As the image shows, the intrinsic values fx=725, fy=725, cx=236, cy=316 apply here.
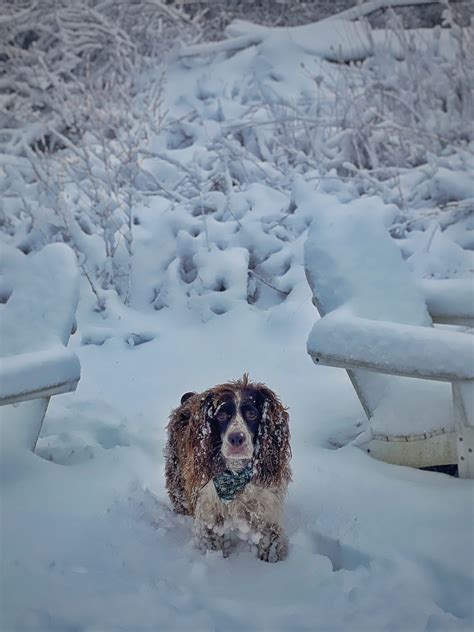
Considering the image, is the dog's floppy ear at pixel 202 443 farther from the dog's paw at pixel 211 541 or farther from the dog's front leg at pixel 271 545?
the dog's front leg at pixel 271 545

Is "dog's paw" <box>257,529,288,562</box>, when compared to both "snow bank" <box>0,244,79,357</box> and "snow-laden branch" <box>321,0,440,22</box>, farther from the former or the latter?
"snow-laden branch" <box>321,0,440,22</box>

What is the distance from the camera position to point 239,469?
7.04 ft

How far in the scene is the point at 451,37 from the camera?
6012mm

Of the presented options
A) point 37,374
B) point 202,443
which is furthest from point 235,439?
point 37,374

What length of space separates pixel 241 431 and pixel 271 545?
1.25ft

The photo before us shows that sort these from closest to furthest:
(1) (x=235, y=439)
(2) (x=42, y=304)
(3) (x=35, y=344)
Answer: (1) (x=235, y=439)
(3) (x=35, y=344)
(2) (x=42, y=304)

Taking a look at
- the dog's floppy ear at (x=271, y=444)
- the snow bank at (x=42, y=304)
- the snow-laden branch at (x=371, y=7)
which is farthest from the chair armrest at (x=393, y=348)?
the snow-laden branch at (x=371, y=7)

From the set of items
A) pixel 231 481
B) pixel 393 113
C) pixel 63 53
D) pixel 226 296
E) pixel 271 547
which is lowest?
pixel 226 296

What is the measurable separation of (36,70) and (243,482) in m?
5.63

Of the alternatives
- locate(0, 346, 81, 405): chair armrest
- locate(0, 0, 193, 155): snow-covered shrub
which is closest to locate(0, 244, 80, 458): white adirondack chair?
locate(0, 346, 81, 405): chair armrest

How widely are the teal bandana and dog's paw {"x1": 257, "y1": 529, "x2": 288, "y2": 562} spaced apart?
0.17m

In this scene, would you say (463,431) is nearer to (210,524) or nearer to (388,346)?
(388,346)

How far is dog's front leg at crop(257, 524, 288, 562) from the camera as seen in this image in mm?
2180

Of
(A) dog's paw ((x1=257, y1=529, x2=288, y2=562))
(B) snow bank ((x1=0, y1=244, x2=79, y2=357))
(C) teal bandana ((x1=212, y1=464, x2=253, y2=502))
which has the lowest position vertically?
(A) dog's paw ((x1=257, y1=529, x2=288, y2=562))
